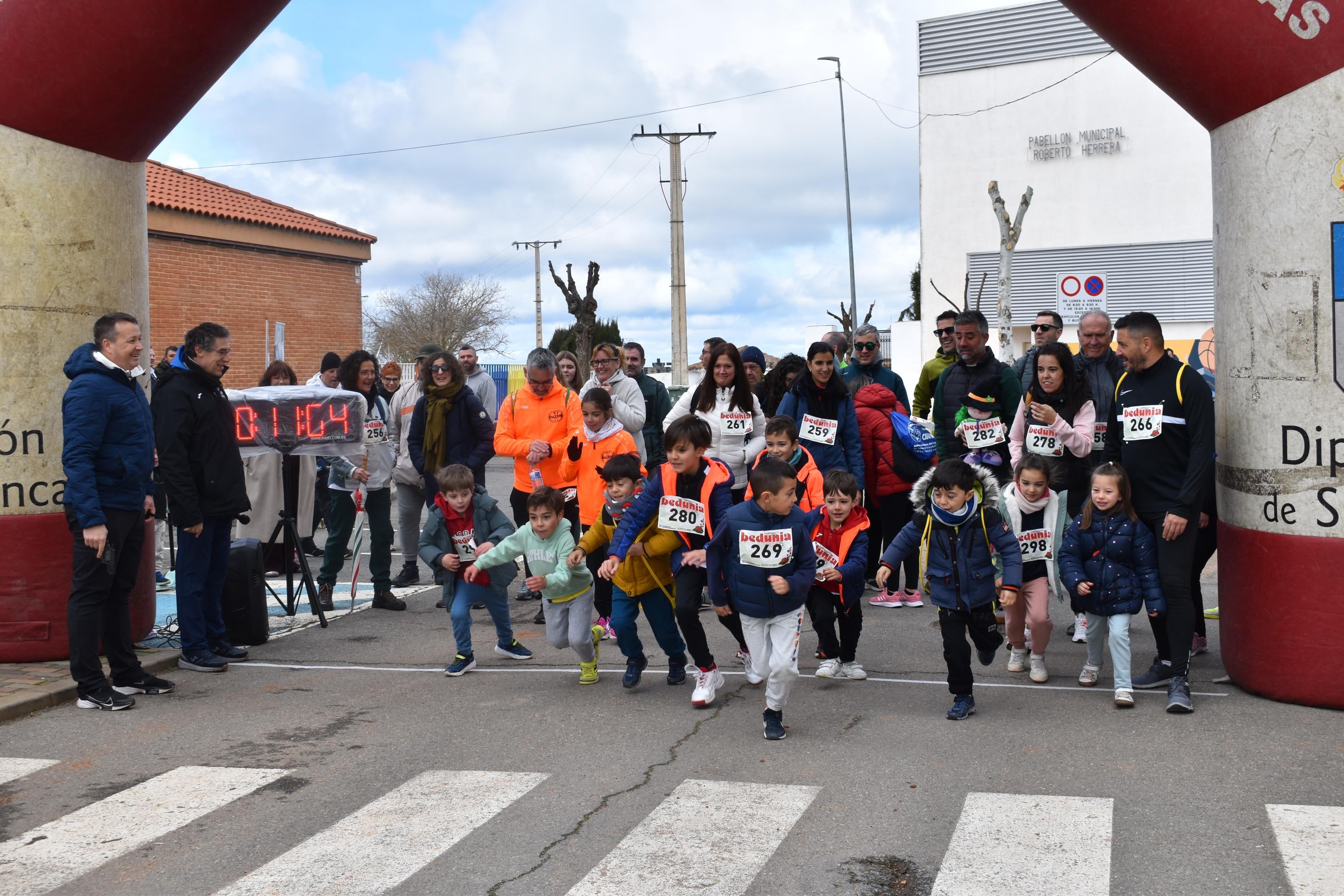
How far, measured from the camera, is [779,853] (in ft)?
15.4

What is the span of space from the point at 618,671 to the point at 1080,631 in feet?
10.3

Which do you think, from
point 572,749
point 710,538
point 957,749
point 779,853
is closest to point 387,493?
point 710,538

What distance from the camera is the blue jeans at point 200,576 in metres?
8.16

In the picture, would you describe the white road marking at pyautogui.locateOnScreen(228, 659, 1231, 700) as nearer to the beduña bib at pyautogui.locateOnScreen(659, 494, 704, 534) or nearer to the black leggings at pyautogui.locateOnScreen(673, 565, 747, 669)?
the black leggings at pyautogui.locateOnScreen(673, 565, 747, 669)

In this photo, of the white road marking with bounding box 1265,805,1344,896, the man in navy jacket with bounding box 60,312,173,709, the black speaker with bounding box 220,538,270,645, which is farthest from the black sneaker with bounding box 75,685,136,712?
the white road marking with bounding box 1265,805,1344,896

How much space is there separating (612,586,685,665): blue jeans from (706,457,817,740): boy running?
953 millimetres

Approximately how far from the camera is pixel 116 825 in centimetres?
517

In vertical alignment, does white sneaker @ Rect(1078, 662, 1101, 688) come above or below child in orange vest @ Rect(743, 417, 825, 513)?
below

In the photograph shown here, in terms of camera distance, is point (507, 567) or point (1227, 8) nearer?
point (1227, 8)

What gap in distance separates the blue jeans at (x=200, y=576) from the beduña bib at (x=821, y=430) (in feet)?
13.2

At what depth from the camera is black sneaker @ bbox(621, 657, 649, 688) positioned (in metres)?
7.54

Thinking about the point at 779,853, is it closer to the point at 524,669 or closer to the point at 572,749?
the point at 572,749

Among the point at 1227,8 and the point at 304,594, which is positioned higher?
the point at 1227,8

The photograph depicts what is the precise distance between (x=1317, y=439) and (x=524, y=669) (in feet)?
15.7
